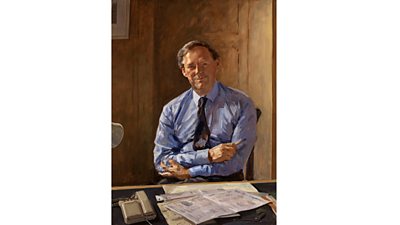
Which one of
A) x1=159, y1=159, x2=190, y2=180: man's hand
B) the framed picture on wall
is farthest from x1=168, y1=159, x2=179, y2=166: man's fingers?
the framed picture on wall

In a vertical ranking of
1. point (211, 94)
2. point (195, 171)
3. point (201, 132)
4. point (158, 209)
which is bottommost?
point (158, 209)

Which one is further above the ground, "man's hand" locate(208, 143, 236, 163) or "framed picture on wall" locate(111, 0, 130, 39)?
"framed picture on wall" locate(111, 0, 130, 39)

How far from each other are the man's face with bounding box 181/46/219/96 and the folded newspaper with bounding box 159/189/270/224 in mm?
319

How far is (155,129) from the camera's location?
152 centimetres

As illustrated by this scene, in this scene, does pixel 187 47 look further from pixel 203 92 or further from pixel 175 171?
pixel 175 171

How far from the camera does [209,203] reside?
1.51 metres

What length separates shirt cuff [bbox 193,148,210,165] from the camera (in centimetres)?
154

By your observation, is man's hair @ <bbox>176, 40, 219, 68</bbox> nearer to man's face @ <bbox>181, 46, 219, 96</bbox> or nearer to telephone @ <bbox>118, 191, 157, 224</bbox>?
man's face @ <bbox>181, 46, 219, 96</bbox>

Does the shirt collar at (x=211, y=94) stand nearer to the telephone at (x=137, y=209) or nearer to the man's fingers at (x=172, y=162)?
the man's fingers at (x=172, y=162)

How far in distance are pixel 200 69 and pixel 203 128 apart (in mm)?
186

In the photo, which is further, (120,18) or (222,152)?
(222,152)

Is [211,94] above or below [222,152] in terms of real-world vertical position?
above

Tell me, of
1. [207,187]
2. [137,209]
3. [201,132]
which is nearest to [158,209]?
[137,209]
